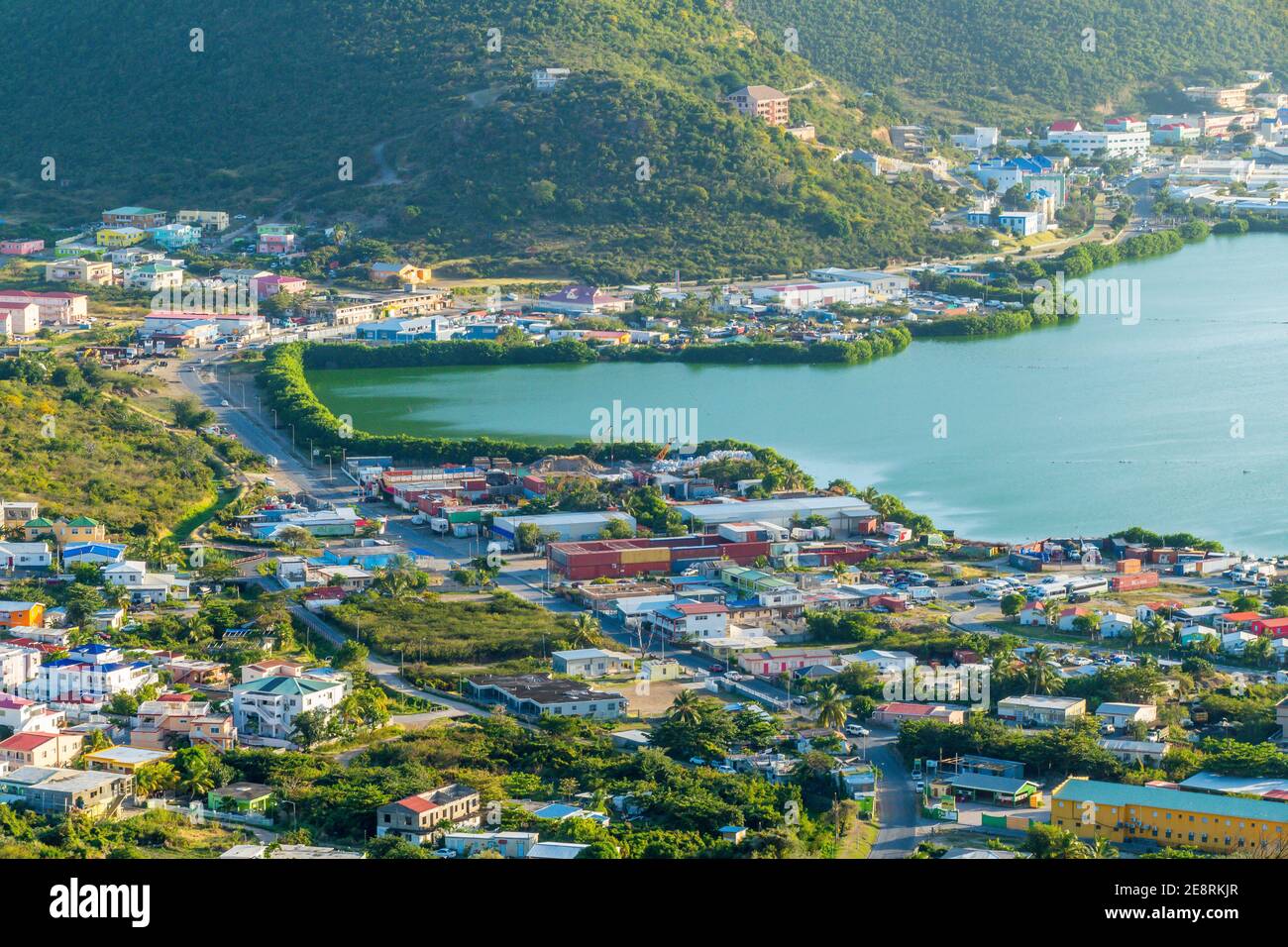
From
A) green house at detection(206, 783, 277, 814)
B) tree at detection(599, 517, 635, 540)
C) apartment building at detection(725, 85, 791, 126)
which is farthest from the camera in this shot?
apartment building at detection(725, 85, 791, 126)

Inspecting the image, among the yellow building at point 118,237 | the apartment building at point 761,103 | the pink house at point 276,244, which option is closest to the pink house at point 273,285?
the pink house at point 276,244

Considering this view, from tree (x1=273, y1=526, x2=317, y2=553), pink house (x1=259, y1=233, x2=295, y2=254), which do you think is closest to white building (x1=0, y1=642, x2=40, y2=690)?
tree (x1=273, y1=526, x2=317, y2=553)

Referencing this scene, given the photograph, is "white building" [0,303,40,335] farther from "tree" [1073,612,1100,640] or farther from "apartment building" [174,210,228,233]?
"tree" [1073,612,1100,640]

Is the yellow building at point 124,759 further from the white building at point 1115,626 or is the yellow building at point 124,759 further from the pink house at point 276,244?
the pink house at point 276,244

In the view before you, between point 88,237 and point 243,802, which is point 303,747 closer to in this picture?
point 243,802

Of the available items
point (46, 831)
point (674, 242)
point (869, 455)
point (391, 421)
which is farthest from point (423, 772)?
point (674, 242)
